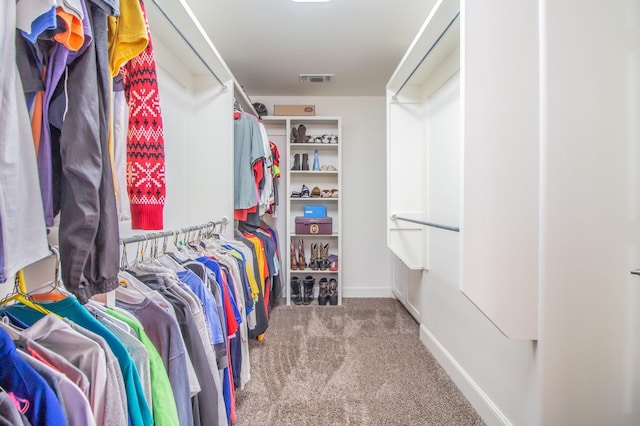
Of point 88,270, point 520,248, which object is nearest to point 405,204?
point 520,248

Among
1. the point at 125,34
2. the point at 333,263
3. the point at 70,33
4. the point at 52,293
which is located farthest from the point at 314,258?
the point at 70,33

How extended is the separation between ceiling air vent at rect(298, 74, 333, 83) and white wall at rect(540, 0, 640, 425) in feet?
7.52

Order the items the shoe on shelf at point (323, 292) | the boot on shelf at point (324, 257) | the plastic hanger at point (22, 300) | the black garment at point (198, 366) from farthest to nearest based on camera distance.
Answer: the boot on shelf at point (324, 257) < the shoe on shelf at point (323, 292) < the black garment at point (198, 366) < the plastic hanger at point (22, 300)

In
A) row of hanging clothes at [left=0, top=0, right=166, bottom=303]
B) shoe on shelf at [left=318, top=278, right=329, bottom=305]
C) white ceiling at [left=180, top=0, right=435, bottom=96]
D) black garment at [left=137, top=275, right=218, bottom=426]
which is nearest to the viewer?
row of hanging clothes at [left=0, top=0, right=166, bottom=303]

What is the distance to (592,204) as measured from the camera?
0.87 meters

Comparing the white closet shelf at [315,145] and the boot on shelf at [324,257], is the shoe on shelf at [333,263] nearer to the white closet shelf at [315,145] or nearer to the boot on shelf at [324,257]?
the boot on shelf at [324,257]

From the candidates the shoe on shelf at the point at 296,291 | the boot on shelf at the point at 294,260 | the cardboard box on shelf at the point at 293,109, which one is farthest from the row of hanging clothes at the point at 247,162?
the shoe on shelf at the point at 296,291

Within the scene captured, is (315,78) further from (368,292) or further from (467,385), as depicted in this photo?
(467,385)

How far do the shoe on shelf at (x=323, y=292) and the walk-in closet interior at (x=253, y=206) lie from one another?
3.08 feet

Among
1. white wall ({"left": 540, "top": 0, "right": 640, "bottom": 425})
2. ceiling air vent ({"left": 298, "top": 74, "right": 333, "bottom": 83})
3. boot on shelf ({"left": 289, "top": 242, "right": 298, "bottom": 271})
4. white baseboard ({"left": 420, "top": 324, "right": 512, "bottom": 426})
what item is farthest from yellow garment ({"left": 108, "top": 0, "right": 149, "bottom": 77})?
boot on shelf ({"left": 289, "top": 242, "right": 298, "bottom": 271})

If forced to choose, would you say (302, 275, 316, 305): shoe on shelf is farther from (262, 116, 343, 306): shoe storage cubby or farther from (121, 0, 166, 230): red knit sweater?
(121, 0, 166, 230): red knit sweater

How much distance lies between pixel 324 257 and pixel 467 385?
1.97 meters

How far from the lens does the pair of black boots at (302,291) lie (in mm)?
3234

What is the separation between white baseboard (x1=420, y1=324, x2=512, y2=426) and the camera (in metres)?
1.40
